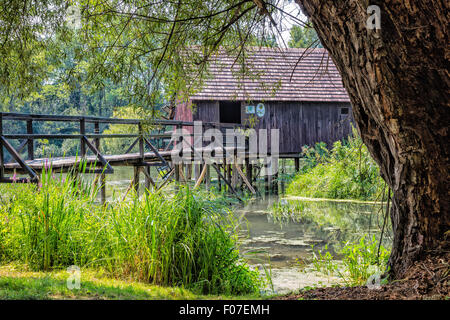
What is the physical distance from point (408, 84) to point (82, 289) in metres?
2.69

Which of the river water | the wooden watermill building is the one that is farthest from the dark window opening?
the river water

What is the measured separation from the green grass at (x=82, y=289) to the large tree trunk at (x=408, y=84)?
1499 millimetres

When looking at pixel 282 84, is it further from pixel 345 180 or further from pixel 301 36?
pixel 301 36

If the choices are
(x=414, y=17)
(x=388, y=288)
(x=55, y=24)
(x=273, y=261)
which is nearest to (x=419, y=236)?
(x=388, y=288)

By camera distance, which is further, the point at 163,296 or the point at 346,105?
the point at 346,105

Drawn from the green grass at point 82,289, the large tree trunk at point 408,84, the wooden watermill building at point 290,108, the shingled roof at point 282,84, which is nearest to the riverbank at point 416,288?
the large tree trunk at point 408,84

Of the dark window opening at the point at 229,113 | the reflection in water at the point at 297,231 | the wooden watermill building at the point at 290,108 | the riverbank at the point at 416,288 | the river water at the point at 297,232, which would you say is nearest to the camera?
the riverbank at the point at 416,288

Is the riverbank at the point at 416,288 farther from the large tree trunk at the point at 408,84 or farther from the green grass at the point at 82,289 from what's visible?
the green grass at the point at 82,289

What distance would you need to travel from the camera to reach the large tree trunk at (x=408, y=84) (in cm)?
295

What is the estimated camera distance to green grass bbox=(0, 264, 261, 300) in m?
3.21

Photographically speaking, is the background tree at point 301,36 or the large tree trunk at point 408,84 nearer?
the large tree trunk at point 408,84

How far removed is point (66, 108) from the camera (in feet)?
138

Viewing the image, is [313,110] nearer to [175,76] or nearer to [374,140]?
[175,76]
